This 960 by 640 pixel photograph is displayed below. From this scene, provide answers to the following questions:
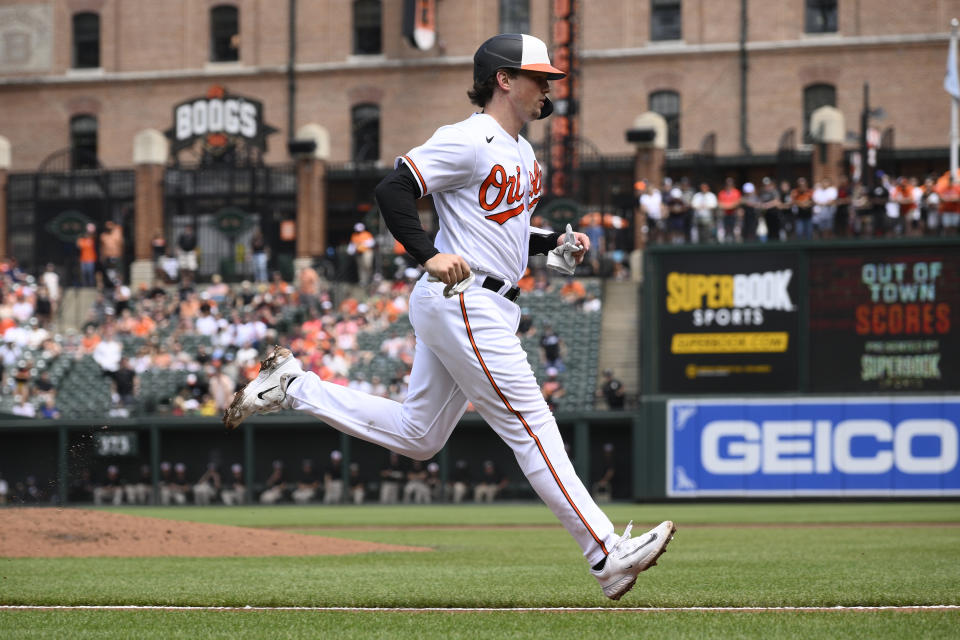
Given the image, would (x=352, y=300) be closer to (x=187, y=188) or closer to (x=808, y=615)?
(x=187, y=188)

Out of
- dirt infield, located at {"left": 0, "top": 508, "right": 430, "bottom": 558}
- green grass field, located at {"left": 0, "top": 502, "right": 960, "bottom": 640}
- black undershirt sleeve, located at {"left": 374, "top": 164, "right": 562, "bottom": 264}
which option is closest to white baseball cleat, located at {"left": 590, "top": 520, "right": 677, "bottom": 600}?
green grass field, located at {"left": 0, "top": 502, "right": 960, "bottom": 640}

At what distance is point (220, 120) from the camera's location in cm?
3747

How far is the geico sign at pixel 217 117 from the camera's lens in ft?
123

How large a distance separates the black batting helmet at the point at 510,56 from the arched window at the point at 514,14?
36165mm

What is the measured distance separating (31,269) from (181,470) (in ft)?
43.8

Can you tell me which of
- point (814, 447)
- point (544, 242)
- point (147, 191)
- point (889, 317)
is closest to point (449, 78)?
point (147, 191)

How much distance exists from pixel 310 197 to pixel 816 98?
1538cm

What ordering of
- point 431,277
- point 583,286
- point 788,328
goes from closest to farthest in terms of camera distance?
1. point 431,277
2. point 788,328
3. point 583,286

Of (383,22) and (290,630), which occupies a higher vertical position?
(383,22)

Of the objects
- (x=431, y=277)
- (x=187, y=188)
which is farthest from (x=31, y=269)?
(x=431, y=277)

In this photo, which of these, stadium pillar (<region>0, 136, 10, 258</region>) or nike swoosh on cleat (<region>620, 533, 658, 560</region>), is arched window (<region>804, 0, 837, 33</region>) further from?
nike swoosh on cleat (<region>620, 533, 658, 560</region>)

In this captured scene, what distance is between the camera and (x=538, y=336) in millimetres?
27031

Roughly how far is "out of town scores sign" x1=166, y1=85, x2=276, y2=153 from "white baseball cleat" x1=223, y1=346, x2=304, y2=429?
31352mm

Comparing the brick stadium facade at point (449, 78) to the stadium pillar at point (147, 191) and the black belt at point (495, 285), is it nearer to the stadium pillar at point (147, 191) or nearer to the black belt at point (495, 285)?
the stadium pillar at point (147, 191)
